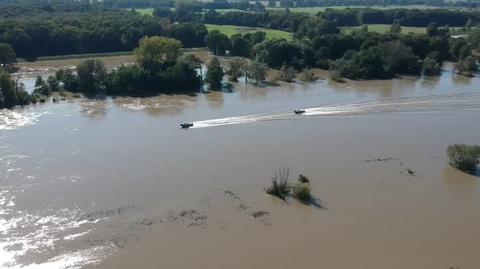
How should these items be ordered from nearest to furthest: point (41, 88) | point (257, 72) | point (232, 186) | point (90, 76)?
point (232, 186) < point (41, 88) < point (90, 76) < point (257, 72)

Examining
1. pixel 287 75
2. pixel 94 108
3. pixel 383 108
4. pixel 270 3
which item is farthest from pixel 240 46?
pixel 270 3

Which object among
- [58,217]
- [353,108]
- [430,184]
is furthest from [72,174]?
[353,108]

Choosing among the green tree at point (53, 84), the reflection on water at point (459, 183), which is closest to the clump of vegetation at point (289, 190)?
the reflection on water at point (459, 183)

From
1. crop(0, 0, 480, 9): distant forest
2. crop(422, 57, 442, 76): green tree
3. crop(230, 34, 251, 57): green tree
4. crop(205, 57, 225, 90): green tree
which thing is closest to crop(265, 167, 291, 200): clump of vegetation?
crop(205, 57, 225, 90): green tree

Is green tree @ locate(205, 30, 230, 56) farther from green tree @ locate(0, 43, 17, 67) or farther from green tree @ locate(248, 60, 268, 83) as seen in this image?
green tree @ locate(0, 43, 17, 67)

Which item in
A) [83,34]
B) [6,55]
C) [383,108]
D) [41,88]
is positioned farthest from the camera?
[83,34]

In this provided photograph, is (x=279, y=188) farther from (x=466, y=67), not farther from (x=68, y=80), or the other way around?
(x=466, y=67)
